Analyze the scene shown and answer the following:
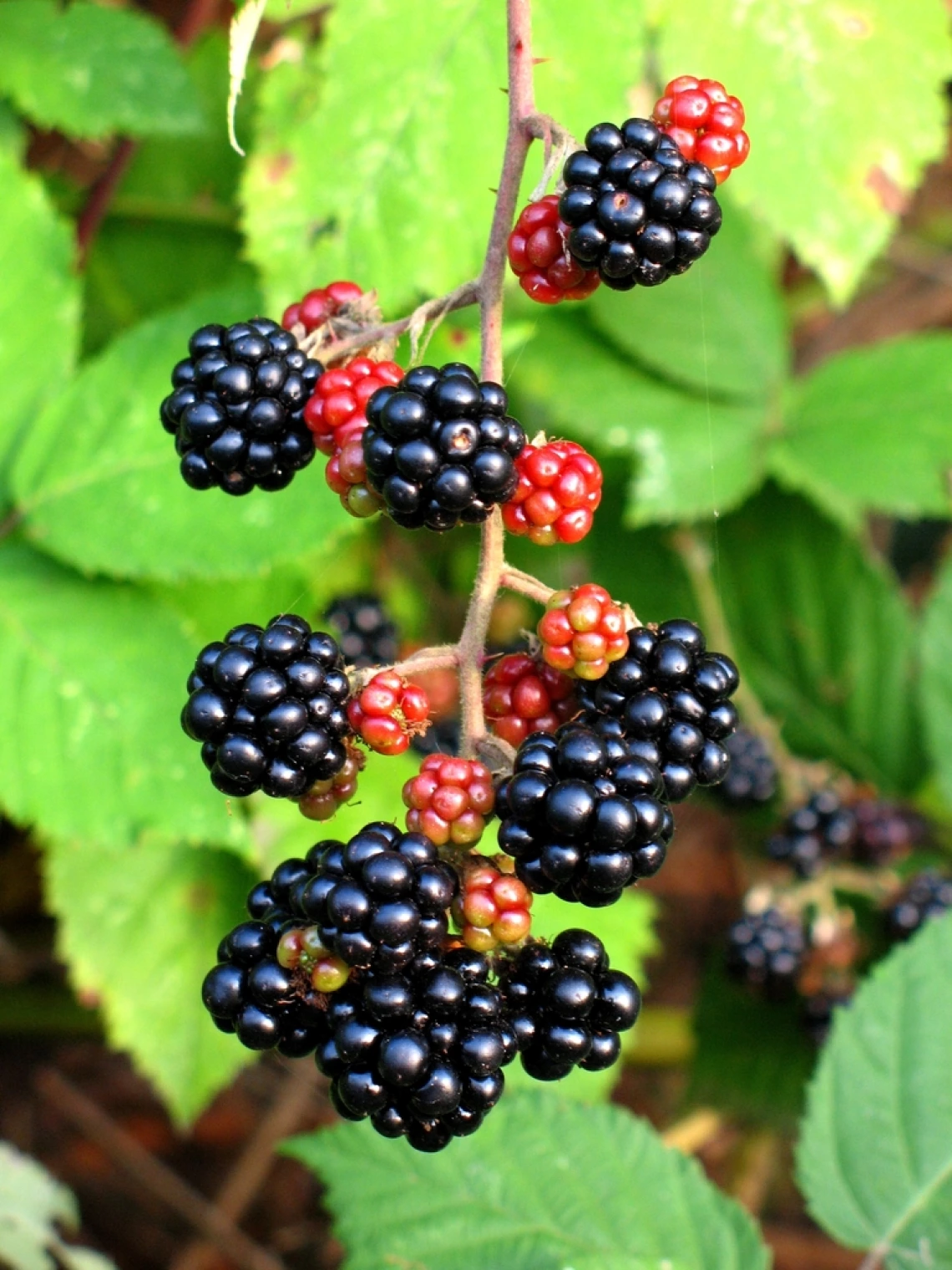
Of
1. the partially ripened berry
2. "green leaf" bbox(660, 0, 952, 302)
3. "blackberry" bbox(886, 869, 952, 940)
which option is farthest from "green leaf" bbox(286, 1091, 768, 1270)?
"green leaf" bbox(660, 0, 952, 302)

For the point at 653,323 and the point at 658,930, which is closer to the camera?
the point at 653,323

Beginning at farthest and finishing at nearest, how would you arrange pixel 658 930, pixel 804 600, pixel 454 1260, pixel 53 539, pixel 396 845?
pixel 658 930, pixel 804 600, pixel 53 539, pixel 454 1260, pixel 396 845

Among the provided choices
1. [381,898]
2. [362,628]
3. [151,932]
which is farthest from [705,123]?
[151,932]

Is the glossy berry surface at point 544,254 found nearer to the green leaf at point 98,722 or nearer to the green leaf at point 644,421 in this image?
the green leaf at point 98,722

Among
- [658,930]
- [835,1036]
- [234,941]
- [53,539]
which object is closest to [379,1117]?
[234,941]

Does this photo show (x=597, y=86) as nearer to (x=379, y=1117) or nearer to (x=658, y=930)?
(x=379, y=1117)

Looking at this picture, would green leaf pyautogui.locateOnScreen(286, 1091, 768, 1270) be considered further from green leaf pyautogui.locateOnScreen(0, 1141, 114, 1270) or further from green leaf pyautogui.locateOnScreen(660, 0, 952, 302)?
green leaf pyautogui.locateOnScreen(660, 0, 952, 302)

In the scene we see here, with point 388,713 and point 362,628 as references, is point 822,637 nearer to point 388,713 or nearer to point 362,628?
point 362,628
